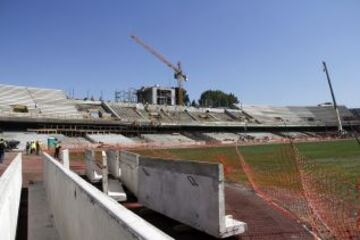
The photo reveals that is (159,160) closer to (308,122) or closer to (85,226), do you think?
(85,226)

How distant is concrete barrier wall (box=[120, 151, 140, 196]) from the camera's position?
11680 mm

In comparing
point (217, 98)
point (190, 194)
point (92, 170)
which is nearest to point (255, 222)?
point (190, 194)

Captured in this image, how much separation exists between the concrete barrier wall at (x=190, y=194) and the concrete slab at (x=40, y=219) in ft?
6.87

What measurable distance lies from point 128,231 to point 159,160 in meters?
6.67

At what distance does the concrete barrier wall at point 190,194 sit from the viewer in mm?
6906

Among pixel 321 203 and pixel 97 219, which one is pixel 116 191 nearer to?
pixel 321 203

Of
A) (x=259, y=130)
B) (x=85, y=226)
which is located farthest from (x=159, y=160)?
(x=259, y=130)

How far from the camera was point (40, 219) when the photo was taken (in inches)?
388

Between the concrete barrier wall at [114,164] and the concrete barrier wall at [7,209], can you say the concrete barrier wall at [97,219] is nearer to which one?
the concrete barrier wall at [7,209]

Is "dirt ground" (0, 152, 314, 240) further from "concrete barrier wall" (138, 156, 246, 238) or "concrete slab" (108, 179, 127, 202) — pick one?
"concrete slab" (108, 179, 127, 202)

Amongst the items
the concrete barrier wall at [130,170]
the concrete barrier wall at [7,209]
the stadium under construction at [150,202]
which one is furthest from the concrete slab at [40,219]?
the concrete barrier wall at [130,170]

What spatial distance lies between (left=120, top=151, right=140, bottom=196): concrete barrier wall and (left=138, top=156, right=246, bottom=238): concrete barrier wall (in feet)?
4.34

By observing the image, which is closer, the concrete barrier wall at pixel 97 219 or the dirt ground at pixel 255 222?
the concrete barrier wall at pixel 97 219

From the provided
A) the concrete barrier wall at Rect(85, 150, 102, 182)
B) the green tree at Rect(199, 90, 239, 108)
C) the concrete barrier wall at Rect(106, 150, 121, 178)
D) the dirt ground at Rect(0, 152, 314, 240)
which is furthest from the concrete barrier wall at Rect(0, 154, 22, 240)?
the green tree at Rect(199, 90, 239, 108)
